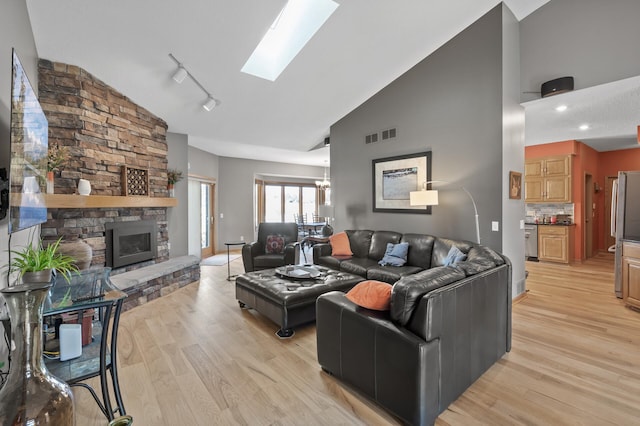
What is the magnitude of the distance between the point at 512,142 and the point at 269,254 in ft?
13.5

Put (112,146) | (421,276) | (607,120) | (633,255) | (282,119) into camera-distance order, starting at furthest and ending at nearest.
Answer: (282,119), (607,120), (112,146), (633,255), (421,276)

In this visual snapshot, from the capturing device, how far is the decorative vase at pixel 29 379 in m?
0.79

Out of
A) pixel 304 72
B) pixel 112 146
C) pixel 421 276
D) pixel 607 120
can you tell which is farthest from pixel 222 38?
pixel 607 120

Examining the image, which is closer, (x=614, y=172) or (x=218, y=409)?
(x=218, y=409)

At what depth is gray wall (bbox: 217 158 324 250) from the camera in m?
8.43

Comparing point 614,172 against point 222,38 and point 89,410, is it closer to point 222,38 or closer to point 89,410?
point 222,38

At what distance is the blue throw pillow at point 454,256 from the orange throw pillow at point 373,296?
1.72m

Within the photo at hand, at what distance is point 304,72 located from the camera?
429 centimetres

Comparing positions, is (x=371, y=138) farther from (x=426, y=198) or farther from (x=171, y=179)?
(x=171, y=179)

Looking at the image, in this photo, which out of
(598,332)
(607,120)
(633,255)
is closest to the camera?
(598,332)

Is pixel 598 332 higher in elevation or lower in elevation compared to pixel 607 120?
lower

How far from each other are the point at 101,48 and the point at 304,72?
2.40 m

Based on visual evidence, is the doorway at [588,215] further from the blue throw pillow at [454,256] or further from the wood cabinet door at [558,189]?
the blue throw pillow at [454,256]

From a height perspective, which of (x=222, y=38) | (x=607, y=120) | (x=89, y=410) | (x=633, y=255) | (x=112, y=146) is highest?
(x=222, y=38)
